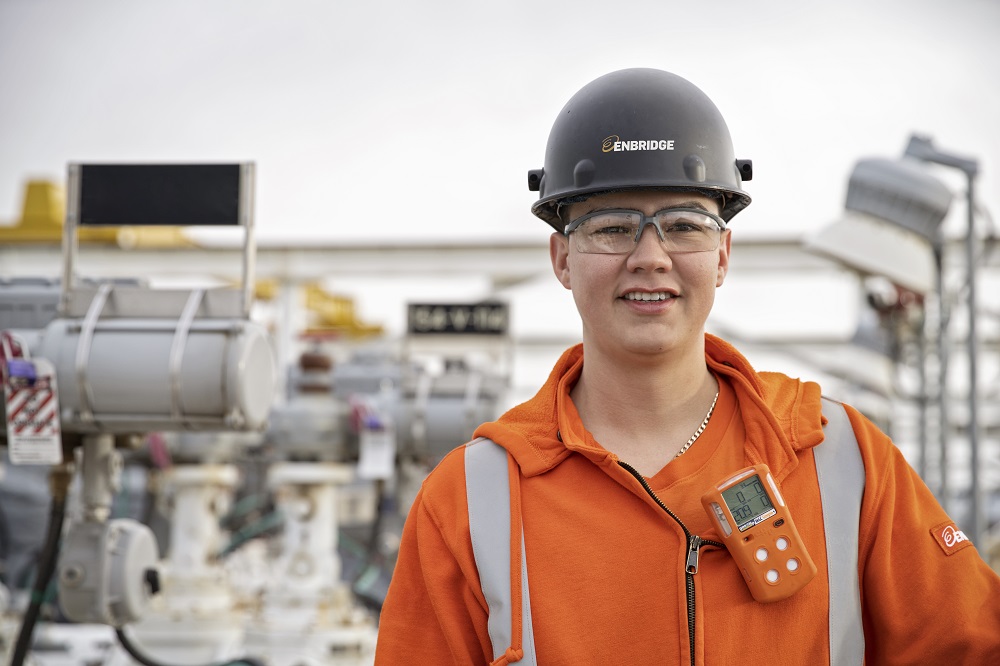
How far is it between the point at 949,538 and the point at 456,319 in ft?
17.4

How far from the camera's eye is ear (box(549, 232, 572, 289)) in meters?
1.98

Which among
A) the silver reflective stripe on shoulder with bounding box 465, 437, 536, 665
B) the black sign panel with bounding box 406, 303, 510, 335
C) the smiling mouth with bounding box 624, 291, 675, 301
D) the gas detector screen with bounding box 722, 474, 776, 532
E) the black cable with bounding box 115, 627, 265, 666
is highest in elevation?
the smiling mouth with bounding box 624, 291, 675, 301

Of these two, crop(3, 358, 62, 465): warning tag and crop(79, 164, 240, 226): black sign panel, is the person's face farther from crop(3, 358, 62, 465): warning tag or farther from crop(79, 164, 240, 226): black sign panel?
crop(3, 358, 62, 465): warning tag

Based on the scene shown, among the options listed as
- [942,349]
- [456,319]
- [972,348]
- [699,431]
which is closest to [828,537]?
[699,431]

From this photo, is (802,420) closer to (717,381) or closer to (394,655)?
(717,381)

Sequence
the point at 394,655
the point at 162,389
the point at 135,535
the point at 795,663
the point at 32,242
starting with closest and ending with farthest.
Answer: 1. the point at 795,663
2. the point at 394,655
3. the point at 162,389
4. the point at 135,535
5. the point at 32,242

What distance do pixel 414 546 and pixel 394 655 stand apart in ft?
0.60

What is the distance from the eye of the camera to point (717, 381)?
197 cm

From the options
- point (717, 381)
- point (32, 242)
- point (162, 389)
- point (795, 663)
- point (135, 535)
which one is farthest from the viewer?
point (32, 242)

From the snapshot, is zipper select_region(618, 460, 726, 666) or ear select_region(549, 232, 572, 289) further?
ear select_region(549, 232, 572, 289)

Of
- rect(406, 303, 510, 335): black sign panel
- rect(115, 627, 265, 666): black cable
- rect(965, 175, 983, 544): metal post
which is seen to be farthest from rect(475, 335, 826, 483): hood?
rect(406, 303, 510, 335): black sign panel

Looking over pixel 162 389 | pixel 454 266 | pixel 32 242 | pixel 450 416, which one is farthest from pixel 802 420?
pixel 32 242

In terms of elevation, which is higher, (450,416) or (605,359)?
(605,359)

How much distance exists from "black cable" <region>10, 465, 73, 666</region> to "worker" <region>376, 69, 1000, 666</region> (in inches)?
93.7
